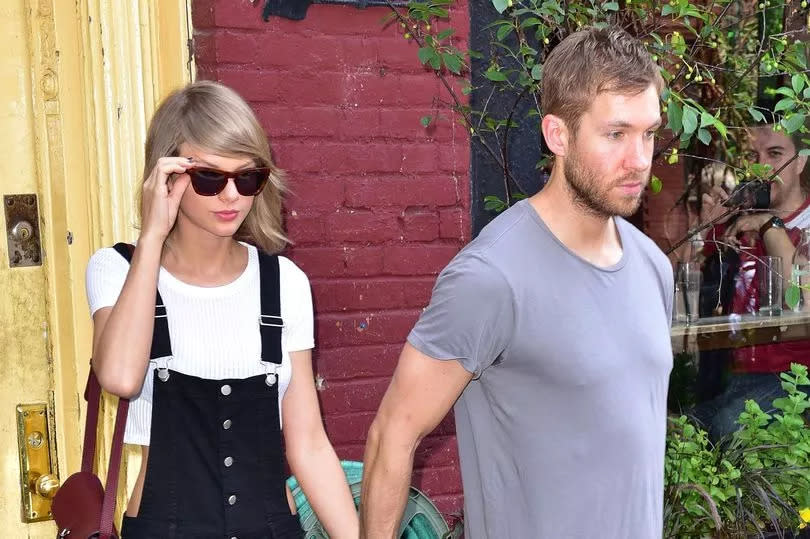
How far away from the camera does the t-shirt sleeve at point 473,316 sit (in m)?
2.18

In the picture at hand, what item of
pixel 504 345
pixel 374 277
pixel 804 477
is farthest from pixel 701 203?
pixel 504 345

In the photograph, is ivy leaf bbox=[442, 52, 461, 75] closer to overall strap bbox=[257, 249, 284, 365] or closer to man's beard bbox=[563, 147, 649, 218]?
overall strap bbox=[257, 249, 284, 365]

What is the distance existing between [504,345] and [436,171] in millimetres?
1905

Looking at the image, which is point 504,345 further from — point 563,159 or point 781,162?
point 781,162

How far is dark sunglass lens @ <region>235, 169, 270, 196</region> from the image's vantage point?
2.57 m

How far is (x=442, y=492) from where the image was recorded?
4.13m

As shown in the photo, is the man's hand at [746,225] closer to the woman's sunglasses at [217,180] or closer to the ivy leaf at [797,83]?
the ivy leaf at [797,83]

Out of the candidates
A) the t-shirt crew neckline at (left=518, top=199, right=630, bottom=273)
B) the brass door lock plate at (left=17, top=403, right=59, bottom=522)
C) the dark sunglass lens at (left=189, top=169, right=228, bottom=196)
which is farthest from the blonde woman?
the brass door lock plate at (left=17, top=403, right=59, bottom=522)

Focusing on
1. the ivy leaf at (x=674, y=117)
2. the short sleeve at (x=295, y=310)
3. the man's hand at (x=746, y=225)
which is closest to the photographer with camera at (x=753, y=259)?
the man's hand at (x=746, y=225)

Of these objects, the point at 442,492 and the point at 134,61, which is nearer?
the point at 134,61

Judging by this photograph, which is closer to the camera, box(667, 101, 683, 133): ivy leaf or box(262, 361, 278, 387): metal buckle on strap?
box(262, 361, 278, 387): metal buckle on strap

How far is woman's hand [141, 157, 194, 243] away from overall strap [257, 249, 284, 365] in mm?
254

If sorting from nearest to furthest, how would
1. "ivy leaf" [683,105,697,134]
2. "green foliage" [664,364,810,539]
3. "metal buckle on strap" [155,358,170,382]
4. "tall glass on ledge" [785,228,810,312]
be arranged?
"metal buckle on strap" [155,358,170,382], "ivy leaf" [683,105,697,134], "green foliage" [664,364,810,539], "tall glass on ledge" [785,228,810,312]

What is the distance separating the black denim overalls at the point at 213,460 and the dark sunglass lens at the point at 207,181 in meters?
0.27
